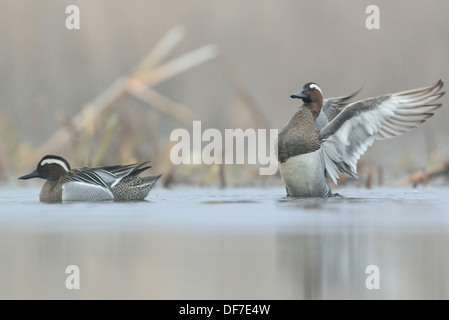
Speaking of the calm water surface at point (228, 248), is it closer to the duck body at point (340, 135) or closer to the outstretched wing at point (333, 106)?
the duck body at point (340, 135)

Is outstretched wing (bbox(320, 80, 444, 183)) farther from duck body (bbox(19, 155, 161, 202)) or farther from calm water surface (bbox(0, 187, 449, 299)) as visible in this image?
duck body (bbox(19, 155, 161, 202))

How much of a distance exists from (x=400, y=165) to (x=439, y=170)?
0.92 meters

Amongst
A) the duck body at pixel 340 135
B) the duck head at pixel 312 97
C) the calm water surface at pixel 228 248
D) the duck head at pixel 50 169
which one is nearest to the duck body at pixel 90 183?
the duck head at pixel 50 169

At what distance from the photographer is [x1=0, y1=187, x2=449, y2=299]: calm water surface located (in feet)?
12.6

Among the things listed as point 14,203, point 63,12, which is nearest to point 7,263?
point 14,203

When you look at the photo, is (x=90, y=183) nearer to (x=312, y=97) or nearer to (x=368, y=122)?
(x=312, y=97)

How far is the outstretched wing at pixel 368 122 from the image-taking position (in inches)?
298

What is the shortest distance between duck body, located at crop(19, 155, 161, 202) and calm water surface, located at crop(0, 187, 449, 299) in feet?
0.93

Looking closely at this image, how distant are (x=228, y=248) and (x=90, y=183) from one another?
130 inches

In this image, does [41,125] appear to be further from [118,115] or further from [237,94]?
[237,94]

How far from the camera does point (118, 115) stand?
31.6 feet

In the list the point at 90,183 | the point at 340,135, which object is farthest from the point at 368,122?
the point at 90,183

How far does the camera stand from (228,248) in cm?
498

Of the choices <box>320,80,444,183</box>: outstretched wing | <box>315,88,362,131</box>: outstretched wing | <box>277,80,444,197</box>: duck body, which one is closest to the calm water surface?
<box>277,80,444,197</box>: duck body
